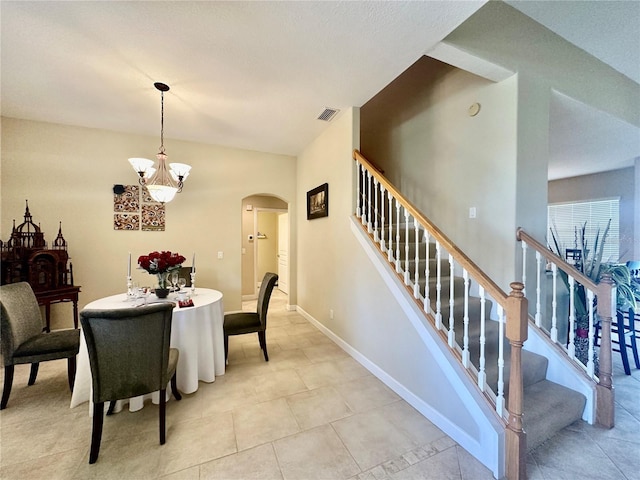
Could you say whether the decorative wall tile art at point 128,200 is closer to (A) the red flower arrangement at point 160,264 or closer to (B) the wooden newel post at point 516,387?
(A) the red flower arrangement at point 160,264

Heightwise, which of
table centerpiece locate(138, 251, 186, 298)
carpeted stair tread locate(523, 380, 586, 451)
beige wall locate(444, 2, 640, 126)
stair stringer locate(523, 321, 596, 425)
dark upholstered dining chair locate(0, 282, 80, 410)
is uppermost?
beige wall locate(444, 2, 640, 126)

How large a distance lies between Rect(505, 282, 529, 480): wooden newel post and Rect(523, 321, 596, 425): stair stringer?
1005 millimetres

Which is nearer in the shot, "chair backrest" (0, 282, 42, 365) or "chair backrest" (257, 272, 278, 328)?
"chair backrest" (0, 282, 42, 365)

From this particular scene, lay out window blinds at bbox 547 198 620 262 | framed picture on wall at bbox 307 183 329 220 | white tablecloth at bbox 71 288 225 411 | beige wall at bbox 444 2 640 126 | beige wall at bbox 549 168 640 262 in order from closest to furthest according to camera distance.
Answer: white tablecloth at bbox 71 288 225 411, beige wall at bbox 444 2 640 126, framed picture on wall at bbox 307 183 329 220, beige wall at bbox 549 168 640 262, window blinds at bbox 547 198 620 262

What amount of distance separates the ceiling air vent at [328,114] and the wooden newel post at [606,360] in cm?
297

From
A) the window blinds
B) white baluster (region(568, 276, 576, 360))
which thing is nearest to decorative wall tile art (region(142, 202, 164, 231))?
white baluster (region(568, 276, 576, 360))

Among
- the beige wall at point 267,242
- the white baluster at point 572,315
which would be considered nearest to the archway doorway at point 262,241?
the beige wall at point 267,242

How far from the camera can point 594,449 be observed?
1.72 meters

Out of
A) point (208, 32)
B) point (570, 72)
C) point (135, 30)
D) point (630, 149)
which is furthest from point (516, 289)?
A: point (630, 149)

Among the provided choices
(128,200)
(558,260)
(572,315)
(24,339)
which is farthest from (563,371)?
(128,200)

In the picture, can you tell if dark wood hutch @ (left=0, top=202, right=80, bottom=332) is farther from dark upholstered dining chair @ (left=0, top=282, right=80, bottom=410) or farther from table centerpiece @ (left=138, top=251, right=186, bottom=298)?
table centerpiece @ (left=138, top=251, right=186, bottom=298)

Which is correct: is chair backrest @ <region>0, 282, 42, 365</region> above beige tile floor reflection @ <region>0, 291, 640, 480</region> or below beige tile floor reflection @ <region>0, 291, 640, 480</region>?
above

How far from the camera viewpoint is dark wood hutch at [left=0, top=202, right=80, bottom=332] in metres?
3.02

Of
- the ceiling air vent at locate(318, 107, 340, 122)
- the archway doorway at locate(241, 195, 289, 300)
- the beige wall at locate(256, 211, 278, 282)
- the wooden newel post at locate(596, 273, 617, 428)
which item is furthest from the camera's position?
the beige wall at locate(256, 211, 278, 282)
